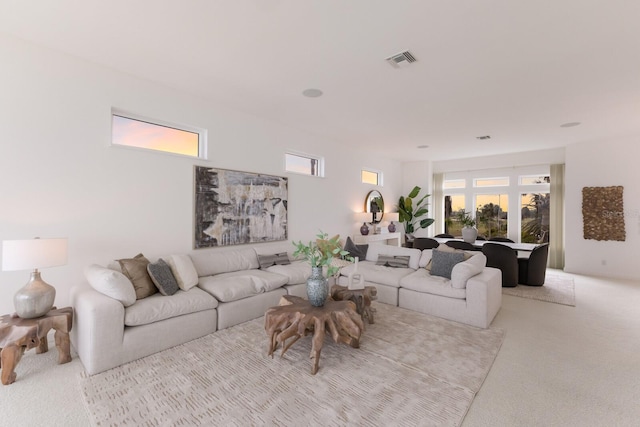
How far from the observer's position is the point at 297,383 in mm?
2264

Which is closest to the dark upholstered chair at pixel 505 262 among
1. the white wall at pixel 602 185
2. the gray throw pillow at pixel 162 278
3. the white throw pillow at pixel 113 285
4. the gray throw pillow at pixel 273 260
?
the white wall at pixel 602 185

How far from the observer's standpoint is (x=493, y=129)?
17.4ft

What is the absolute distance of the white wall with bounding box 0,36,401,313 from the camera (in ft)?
8.92

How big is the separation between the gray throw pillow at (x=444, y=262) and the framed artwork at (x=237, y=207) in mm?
2502

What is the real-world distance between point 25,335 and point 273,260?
8.91 feet

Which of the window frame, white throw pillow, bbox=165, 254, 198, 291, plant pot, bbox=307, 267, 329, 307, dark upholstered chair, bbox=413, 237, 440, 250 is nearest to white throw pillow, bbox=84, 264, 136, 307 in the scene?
white throw pillow, bbox=165, 254, 198, 291

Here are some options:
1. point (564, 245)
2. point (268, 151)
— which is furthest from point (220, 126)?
point (564, 245)

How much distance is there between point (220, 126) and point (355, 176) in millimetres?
3543

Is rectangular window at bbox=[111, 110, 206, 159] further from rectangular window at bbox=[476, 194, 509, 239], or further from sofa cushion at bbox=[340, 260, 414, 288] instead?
rectangular window at bbox=[476, 194, 509, 239]

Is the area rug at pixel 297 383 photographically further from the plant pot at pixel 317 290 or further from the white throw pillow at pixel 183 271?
the white throw pillow at pixel 183 271

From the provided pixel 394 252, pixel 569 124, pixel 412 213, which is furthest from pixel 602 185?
pixel 394 252

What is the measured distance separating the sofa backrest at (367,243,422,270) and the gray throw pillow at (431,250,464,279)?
0.47 metres

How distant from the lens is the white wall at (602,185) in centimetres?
575

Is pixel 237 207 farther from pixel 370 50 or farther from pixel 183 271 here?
pixel 370 50
